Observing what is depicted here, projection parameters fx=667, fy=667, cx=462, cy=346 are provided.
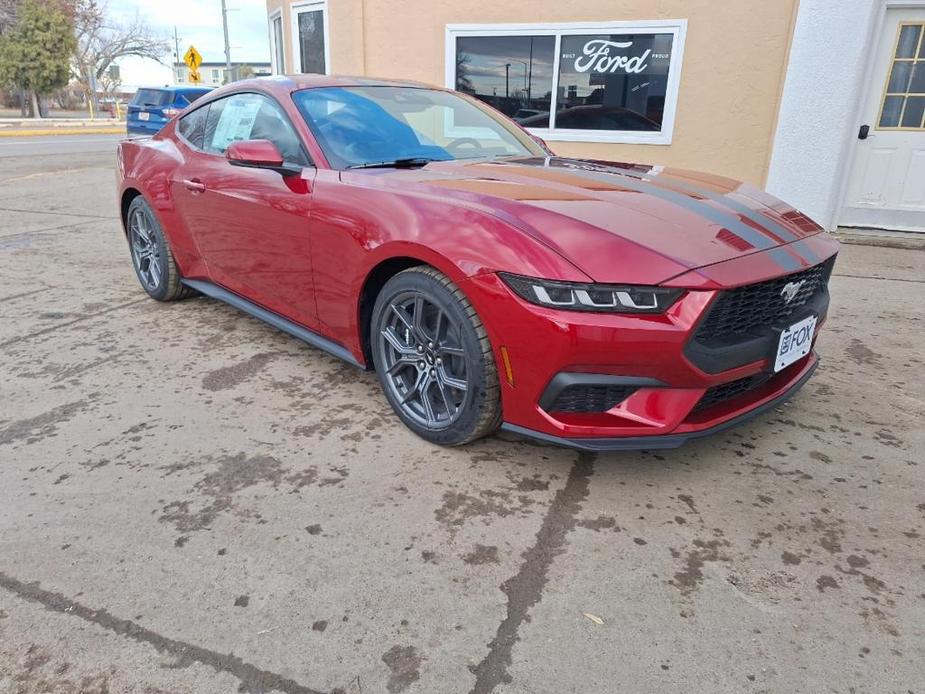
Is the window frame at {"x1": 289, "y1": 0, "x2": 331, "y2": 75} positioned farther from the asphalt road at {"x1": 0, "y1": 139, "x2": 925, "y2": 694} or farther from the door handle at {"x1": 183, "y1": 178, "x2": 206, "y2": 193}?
the asphalt road at {"x1": 0, "y1": 139, "x2": 925, "y2": 694}

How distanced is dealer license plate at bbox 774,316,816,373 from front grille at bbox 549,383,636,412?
0.64 metres

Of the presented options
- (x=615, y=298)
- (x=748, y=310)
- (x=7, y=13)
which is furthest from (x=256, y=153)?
(x=7, y=13)

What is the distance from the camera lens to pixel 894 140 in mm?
6910

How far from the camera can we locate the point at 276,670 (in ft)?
5.67

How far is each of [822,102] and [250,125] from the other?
5920 mm

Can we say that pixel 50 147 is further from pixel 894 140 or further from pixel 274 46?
pixel 894 140

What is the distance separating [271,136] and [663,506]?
2.58 metres

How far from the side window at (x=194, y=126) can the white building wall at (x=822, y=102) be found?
230 inches

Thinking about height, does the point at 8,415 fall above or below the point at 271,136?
below

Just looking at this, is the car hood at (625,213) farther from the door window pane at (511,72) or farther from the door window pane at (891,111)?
the door window pane at (511,72)

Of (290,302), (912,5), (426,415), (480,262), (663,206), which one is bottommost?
(426,415)

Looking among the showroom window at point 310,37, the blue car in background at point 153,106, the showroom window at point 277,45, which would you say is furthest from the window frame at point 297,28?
the blue car in background at point 153,106

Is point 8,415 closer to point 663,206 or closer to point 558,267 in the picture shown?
point 558,267

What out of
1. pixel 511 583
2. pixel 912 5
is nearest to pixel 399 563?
pixel 511 583
